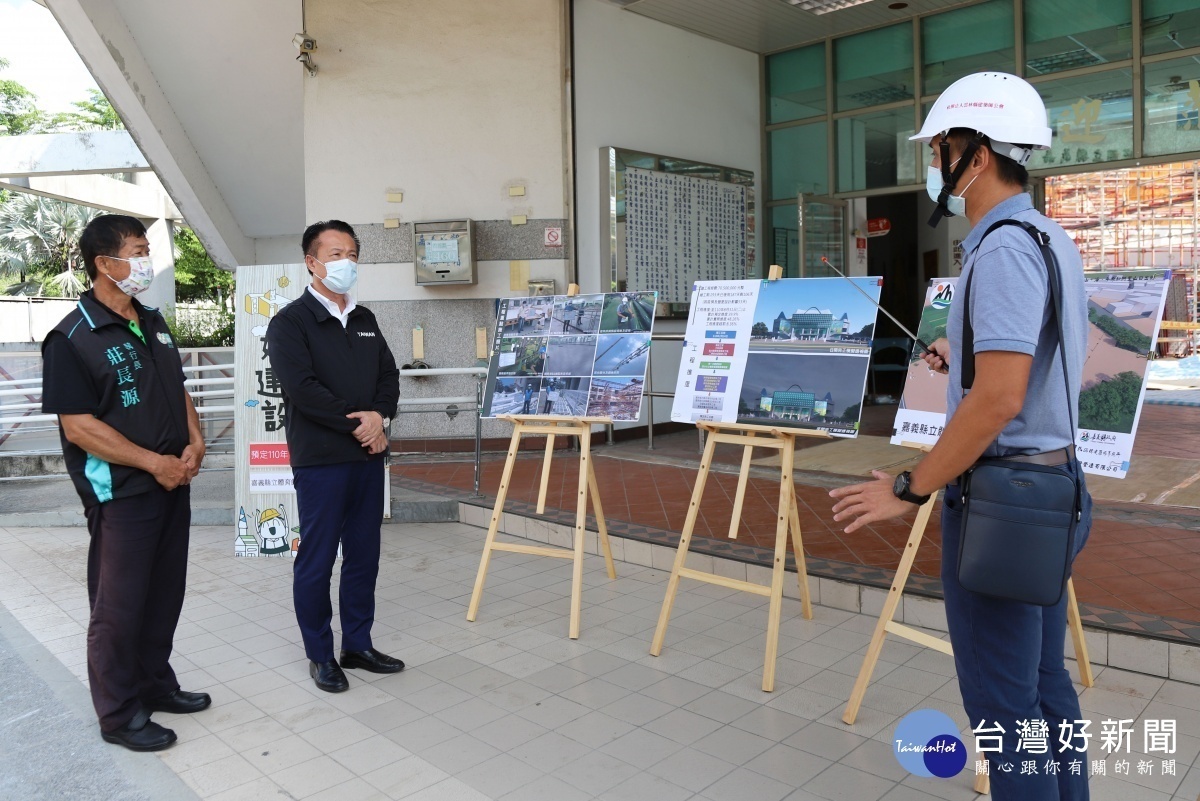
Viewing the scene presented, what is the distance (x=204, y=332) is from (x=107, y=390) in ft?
37.9

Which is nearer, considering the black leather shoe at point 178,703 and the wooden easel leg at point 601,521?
the black leather shoe at point 178,703

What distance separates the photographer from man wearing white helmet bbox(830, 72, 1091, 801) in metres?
1.77

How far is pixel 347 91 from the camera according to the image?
26.4ft

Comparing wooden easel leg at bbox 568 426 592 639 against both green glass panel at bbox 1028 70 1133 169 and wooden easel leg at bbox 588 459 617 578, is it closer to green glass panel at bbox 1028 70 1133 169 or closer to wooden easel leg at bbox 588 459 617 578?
wooden easel leg at bbox 588 459 617 578

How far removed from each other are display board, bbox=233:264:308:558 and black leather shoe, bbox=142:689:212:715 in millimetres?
2237

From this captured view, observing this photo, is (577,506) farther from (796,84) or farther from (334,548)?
(796,84)

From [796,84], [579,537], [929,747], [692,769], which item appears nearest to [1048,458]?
[929,747]

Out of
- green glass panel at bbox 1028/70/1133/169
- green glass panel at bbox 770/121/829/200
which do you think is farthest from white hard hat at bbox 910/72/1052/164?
green glass panel at bbox 770/121/829/200

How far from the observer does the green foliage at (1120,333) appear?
123 inches

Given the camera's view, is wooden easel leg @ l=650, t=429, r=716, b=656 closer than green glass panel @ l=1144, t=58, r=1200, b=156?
Yes

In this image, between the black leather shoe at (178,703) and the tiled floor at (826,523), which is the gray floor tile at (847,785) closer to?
the tiled floor at (826,523)

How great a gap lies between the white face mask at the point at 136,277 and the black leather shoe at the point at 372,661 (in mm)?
1644

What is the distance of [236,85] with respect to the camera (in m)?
9.17

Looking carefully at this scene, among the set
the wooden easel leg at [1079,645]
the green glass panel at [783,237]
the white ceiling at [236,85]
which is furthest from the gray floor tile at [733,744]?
the green glass panel at [783,237]
